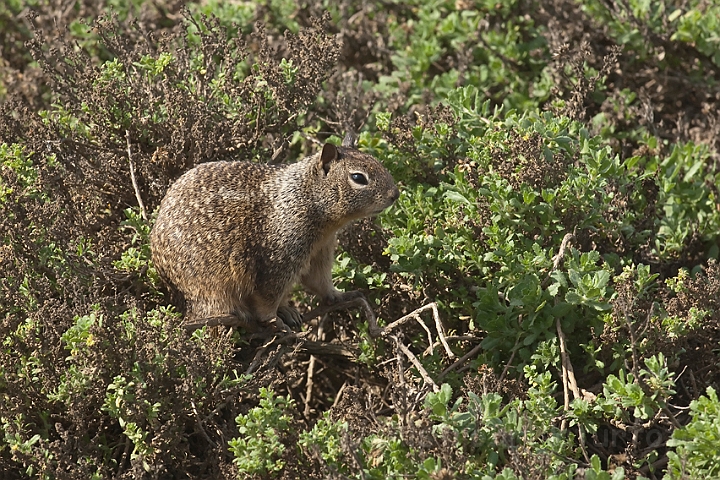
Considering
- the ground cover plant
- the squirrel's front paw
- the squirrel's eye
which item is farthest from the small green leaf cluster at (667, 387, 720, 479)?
the squirrel's front paw

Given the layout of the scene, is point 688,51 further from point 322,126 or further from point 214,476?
point 214,476

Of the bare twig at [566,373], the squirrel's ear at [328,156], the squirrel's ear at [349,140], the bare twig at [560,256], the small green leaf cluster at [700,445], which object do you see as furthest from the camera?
the squirrel's ear at [349,140]

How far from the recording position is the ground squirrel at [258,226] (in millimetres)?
4691

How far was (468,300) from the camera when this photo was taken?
4902 mm

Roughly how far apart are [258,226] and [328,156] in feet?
1.63

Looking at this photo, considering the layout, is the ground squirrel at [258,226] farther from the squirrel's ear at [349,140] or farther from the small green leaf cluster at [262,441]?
the small green leaf cluster at [262,441]

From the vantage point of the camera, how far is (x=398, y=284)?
16.5 ft

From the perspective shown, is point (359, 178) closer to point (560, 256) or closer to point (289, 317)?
point (289, 317)

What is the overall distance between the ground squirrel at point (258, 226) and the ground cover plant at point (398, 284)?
198 mm

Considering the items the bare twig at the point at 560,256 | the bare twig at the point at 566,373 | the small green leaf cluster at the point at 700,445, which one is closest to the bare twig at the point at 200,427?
the bare twig at the point at 566,373

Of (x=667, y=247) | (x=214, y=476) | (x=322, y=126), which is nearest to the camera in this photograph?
(x=214, y=476)

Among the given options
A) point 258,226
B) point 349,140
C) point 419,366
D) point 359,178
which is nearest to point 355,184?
point 359,178

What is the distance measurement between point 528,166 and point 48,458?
260 cm

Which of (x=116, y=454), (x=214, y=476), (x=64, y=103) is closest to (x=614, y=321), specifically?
(x=214, y=476)
